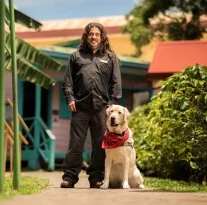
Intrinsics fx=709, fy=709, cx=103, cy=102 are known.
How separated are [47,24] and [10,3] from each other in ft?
71.6

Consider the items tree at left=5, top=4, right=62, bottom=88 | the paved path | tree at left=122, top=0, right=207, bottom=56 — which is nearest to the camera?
the paved path

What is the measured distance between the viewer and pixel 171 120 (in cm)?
1111

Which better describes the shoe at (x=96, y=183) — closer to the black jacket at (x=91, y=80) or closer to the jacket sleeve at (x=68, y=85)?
the black jacket at (x=91, y=80)

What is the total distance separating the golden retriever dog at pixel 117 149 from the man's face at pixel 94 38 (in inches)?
33.0

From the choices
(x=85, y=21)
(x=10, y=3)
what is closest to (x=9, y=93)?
(x=85, y=21)

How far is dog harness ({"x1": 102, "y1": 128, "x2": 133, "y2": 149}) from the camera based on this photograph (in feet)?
28.8

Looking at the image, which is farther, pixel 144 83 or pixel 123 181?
pixel 144 83

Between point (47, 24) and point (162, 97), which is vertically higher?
point (47, 24)

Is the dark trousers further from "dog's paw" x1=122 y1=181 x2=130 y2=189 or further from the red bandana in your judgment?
"dog's paw" x1=122 y1=181 x2=130 y2=189

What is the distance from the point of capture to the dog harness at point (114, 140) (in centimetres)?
877

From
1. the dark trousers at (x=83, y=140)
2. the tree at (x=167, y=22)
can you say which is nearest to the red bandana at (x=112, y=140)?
the dark trousers at (x=83, y=140)

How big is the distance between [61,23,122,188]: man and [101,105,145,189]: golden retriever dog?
20 cm

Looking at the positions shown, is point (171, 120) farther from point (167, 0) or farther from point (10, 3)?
point (167, 0)

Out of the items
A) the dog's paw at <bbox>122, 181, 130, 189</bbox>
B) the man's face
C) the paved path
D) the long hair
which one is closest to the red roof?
the long hair
